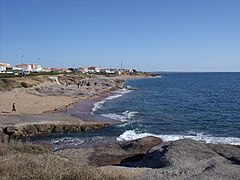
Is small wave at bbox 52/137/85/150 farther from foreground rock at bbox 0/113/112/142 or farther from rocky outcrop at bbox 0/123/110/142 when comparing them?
foreground rock at bbox 0/113/112/142

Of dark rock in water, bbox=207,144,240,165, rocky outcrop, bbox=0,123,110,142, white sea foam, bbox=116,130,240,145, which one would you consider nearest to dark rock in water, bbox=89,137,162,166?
dark rock in water, bbox=207,144,240,165

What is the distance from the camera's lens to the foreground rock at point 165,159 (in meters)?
13.1

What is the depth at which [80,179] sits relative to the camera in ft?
27.6

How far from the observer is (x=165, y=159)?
52.5ft

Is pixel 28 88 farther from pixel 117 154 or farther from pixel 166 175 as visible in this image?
pixel 166 175

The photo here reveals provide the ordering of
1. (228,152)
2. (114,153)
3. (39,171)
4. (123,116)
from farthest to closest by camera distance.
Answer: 1. (123,116)
2. (114,153)
3. (228,152)
4. (39,171)

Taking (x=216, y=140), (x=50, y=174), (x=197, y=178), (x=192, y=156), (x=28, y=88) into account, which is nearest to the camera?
(x=50, y=174)

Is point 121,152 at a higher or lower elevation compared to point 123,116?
higher

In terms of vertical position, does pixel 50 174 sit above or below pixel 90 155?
above

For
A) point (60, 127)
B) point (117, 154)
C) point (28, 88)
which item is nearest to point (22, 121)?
point (60, 127)

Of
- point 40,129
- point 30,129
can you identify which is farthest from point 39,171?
point 40,129

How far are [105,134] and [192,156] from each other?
40.5 feet

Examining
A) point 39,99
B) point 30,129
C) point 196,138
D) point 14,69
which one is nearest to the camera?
point 196,138

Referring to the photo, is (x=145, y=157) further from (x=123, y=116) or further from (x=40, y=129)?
(x=123, y=116)
